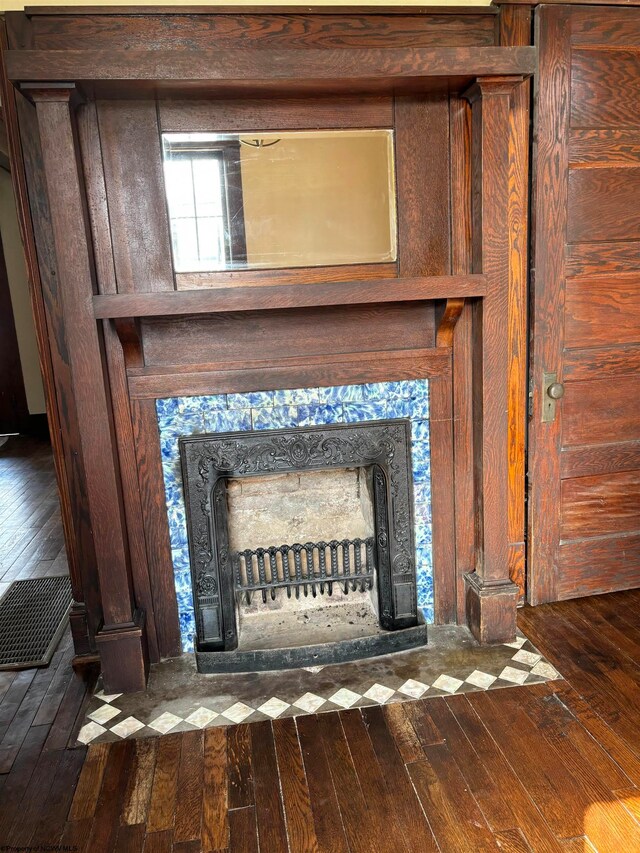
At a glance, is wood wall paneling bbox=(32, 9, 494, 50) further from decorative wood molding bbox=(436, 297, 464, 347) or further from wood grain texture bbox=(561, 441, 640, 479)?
wood grain texture bbox=(561, 441, 640, 479)

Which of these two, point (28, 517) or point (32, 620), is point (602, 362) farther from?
point (28, 517)

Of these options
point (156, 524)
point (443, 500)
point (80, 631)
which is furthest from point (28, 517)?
point (443, 500)

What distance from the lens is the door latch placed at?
2656 mm

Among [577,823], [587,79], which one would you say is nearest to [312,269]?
[587,79]

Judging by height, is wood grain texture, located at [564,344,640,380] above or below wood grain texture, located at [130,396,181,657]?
above

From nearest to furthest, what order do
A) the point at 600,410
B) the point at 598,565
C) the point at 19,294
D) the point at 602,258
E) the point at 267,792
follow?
the point at 267,792
the point at 602,258
the point at 600,410
the point at 598,565
the point at 19,294

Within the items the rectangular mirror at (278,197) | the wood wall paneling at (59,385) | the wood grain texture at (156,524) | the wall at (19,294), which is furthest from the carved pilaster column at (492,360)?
the wall at (19,294)

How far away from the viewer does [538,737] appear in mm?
2092

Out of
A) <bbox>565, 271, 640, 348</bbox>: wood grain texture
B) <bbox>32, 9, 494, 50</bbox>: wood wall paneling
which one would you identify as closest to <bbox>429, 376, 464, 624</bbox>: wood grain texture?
<bbox>565, 271, 640, 348</bbox>: wood grain texture

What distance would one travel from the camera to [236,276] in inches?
91.4

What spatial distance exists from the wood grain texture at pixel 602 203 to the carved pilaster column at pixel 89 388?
5.94 ft

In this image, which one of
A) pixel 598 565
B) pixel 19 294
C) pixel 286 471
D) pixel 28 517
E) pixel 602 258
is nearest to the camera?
pixel 286 471

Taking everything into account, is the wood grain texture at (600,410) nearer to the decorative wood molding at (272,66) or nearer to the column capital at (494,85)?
the column capital at (494,85)

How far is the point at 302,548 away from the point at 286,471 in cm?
37
